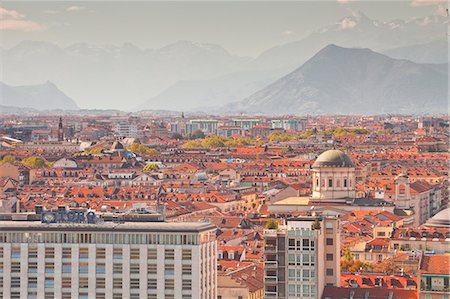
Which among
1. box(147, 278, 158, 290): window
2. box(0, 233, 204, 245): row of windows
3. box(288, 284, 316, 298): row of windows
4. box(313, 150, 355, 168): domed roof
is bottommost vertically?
box(288, 284, 316, 298): row of windows

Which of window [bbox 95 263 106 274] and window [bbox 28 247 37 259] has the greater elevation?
window [bbox 28 247 37 259]

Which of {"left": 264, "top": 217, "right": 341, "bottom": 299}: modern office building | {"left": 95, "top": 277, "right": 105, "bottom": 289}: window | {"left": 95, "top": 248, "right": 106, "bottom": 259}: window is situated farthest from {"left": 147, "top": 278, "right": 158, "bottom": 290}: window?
{"left": 264, "top": 217, "right": 341, "bottom": 299}: modern office building

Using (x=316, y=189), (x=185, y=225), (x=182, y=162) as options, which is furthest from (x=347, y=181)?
(x=182, y=162)

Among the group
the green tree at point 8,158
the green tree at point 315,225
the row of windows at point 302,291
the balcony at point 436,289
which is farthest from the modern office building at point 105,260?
the green tree at point 8,158

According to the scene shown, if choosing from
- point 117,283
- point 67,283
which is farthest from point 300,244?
point 67,283

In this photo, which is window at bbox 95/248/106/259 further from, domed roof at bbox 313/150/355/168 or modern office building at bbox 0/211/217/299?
domed roof at bbox 313/150/355/168

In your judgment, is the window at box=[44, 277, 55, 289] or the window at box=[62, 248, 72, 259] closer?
the window at box=[44, 277, 55, 289]

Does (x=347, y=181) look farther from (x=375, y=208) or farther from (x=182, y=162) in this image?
(x=182, y=162)

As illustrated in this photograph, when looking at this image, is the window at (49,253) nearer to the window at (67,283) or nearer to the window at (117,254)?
the window at (67,283)
